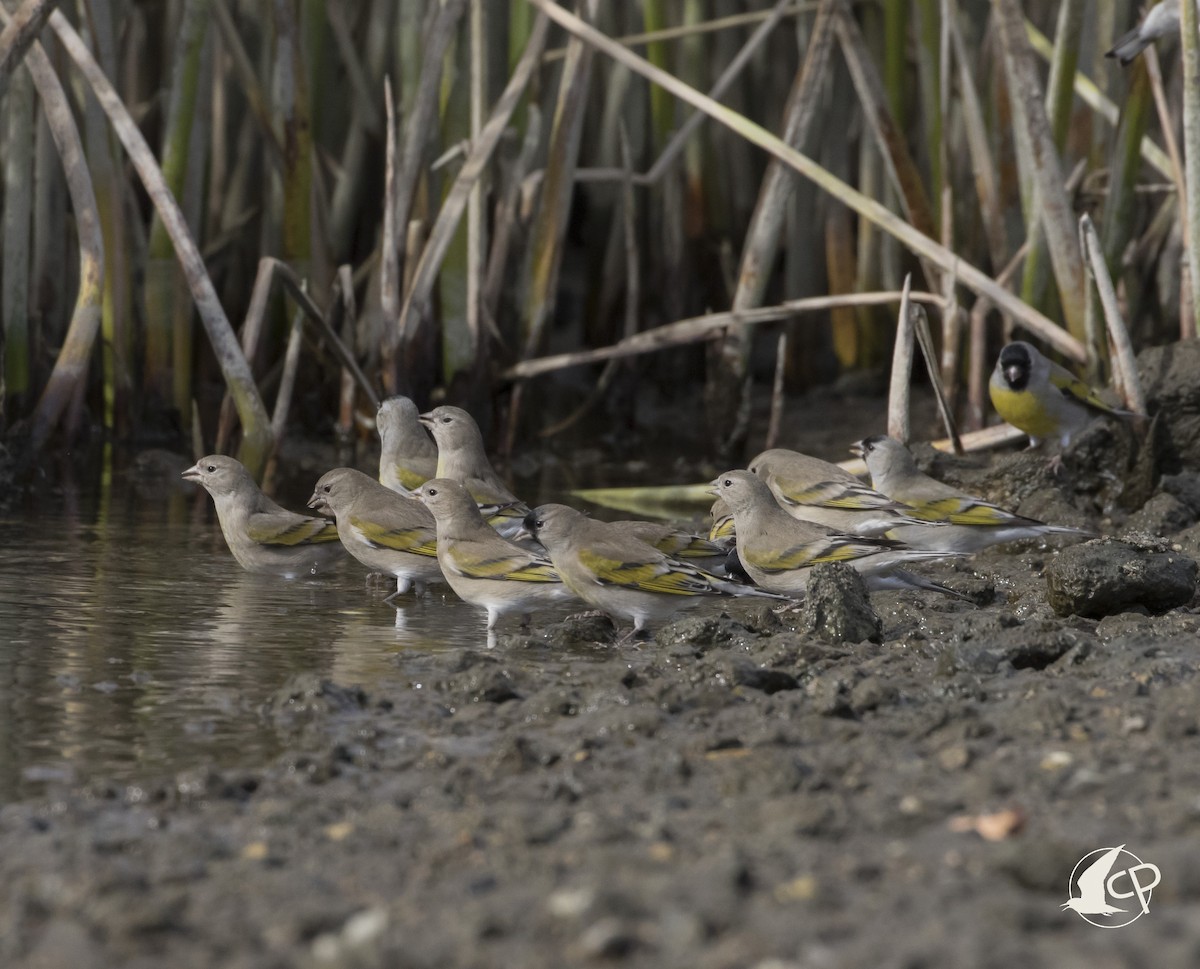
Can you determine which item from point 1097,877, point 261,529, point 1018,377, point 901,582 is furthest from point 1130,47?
point 1097,877

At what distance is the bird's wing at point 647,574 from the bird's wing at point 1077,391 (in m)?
2.90

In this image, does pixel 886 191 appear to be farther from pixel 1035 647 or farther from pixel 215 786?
pixel 215 786

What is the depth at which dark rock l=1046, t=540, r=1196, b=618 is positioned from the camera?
623cm

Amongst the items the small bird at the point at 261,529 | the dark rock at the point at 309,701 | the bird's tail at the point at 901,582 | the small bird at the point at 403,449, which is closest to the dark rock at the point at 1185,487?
the bird's tail at the point at 901,582

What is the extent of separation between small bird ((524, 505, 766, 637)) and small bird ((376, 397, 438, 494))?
2.43 metres

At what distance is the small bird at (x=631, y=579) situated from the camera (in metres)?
6.61

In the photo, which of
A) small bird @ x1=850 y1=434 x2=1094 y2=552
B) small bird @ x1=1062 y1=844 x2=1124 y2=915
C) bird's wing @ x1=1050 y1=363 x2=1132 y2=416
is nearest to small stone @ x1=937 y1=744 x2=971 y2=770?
small bird @ x1=1062 y1=844 x2=1124 y2=915

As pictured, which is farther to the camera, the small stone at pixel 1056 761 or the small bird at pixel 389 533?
the small bird at pixel 389 533

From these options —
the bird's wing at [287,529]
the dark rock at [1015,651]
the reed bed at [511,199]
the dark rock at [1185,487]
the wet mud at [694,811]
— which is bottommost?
the wet mud at [694,811]

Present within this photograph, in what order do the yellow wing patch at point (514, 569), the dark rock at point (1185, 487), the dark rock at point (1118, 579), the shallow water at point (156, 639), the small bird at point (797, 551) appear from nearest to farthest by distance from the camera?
the shallow water at point (156, 639) < the dark rock at point (1118, 579) < the yellow wing patch at point (514, 569) < the small bird at point (797, 551) < the dark rock at point (1185, 487)

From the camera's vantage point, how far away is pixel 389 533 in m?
7.67

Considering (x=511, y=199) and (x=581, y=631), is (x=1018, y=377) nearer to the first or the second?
(x=581, y=631)

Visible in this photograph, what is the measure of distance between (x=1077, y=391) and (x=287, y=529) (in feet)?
13.2

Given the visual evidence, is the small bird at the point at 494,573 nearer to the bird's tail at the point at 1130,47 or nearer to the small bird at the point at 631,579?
the small bird at the point at 631,579
